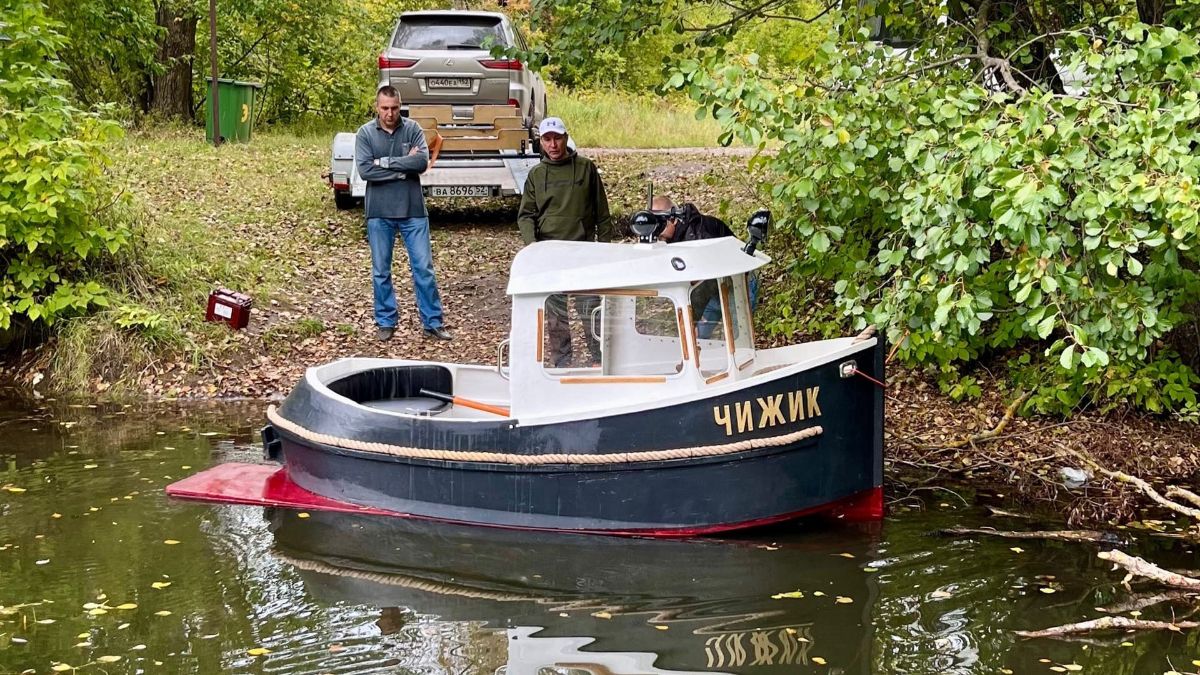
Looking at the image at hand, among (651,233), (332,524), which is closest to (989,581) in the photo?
(651,233)

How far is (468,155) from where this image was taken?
51.4 ft

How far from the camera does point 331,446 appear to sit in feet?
26.5

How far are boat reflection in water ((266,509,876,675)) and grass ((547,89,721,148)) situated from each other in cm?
1426

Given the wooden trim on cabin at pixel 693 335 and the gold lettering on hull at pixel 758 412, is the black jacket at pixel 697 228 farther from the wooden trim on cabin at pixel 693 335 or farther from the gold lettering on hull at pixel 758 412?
the gold lettering on hull at pixel 758 412

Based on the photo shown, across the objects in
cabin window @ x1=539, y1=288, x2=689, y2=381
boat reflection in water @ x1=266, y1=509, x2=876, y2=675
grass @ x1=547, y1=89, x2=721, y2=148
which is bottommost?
boat reflection in water @ x1=266, y1=509, x2=876, y2=675

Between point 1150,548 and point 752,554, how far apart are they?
2360mm

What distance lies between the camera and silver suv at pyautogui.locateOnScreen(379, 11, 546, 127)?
17.1m

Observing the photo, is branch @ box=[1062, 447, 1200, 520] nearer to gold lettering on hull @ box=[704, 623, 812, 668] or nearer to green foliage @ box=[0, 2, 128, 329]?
gold lettering on hull @ box=[704, 623, 812, 668]

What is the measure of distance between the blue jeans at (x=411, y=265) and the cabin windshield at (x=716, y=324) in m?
4.52

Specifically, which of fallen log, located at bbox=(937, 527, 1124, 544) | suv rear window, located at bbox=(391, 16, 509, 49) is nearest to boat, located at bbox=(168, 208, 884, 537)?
fallen log, located at bbox=(937, 527, 1124, 544)

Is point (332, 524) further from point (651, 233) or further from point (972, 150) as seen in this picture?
point (972, 150)

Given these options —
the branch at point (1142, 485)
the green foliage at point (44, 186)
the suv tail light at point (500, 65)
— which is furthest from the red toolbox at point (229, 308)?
the branch at point (1142, 485)

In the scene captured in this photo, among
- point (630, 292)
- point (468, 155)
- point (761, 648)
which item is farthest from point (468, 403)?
point (468, 155)

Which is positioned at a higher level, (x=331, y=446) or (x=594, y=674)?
(x=331, y=446)
